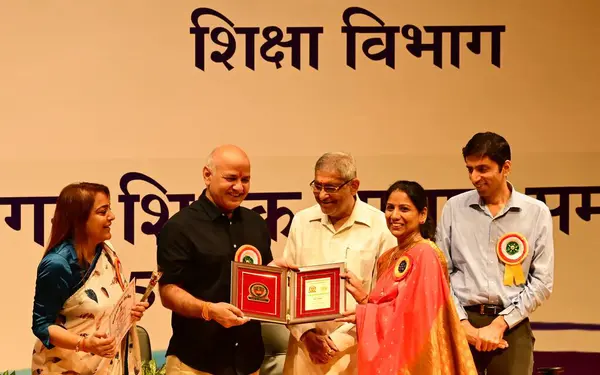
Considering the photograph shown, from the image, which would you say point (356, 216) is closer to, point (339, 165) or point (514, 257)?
point (339, 165)

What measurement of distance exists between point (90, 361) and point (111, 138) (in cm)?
191

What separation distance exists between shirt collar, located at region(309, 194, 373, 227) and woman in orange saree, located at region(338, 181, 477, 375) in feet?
0.79

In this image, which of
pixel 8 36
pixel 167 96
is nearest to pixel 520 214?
pixel 167 96

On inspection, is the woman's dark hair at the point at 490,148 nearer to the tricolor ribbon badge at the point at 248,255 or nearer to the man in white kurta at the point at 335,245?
the man in white kurta at the point at 335,245

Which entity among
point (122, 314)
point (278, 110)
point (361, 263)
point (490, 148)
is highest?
point (278, 110)

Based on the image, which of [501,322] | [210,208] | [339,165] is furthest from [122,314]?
[501,322]

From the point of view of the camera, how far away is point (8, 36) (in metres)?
5.23

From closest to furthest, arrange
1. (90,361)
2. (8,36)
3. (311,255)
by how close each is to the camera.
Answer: (90,361) → (311,255) → (8,36)

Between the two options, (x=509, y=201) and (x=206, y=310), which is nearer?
(x=206, y=310)

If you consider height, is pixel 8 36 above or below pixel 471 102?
above

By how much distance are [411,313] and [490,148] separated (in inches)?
33.6

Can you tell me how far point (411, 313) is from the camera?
3.60 metres

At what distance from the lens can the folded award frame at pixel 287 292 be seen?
3.61 meters

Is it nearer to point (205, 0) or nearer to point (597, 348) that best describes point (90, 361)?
point (205, 0)
